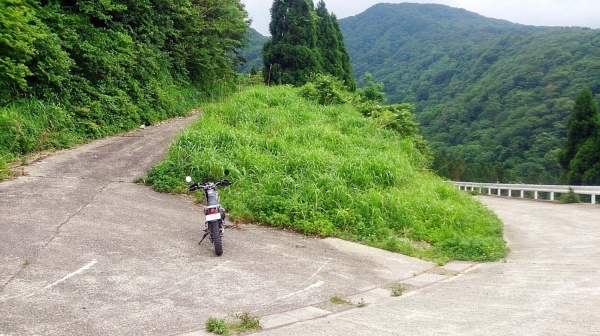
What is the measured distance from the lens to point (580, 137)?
31.9m

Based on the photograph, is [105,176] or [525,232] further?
[525,232]

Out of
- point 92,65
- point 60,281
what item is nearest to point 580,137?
point 92,65

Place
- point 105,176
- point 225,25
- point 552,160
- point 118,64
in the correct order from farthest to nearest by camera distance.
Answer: point 552,160 < point 225,25 < point 118,64 < point 105,176

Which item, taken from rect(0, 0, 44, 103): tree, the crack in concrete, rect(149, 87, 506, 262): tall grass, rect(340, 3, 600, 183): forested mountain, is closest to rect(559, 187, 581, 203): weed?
rect(149, 87, 506, 262): tall grass

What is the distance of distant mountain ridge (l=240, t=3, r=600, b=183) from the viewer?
42.8 m

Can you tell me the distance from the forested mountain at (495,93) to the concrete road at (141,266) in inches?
753

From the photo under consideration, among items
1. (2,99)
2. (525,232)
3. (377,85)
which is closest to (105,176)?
(2,99)

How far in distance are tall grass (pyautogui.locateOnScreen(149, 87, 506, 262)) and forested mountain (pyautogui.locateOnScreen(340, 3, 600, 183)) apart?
1497 cm

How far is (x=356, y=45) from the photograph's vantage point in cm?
10775

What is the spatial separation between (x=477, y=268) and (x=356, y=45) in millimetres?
105401

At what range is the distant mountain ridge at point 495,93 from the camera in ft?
140

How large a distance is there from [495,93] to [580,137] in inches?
1033

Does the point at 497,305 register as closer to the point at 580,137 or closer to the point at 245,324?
the point at 245,324

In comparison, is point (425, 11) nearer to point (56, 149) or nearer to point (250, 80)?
point (250, 80)
